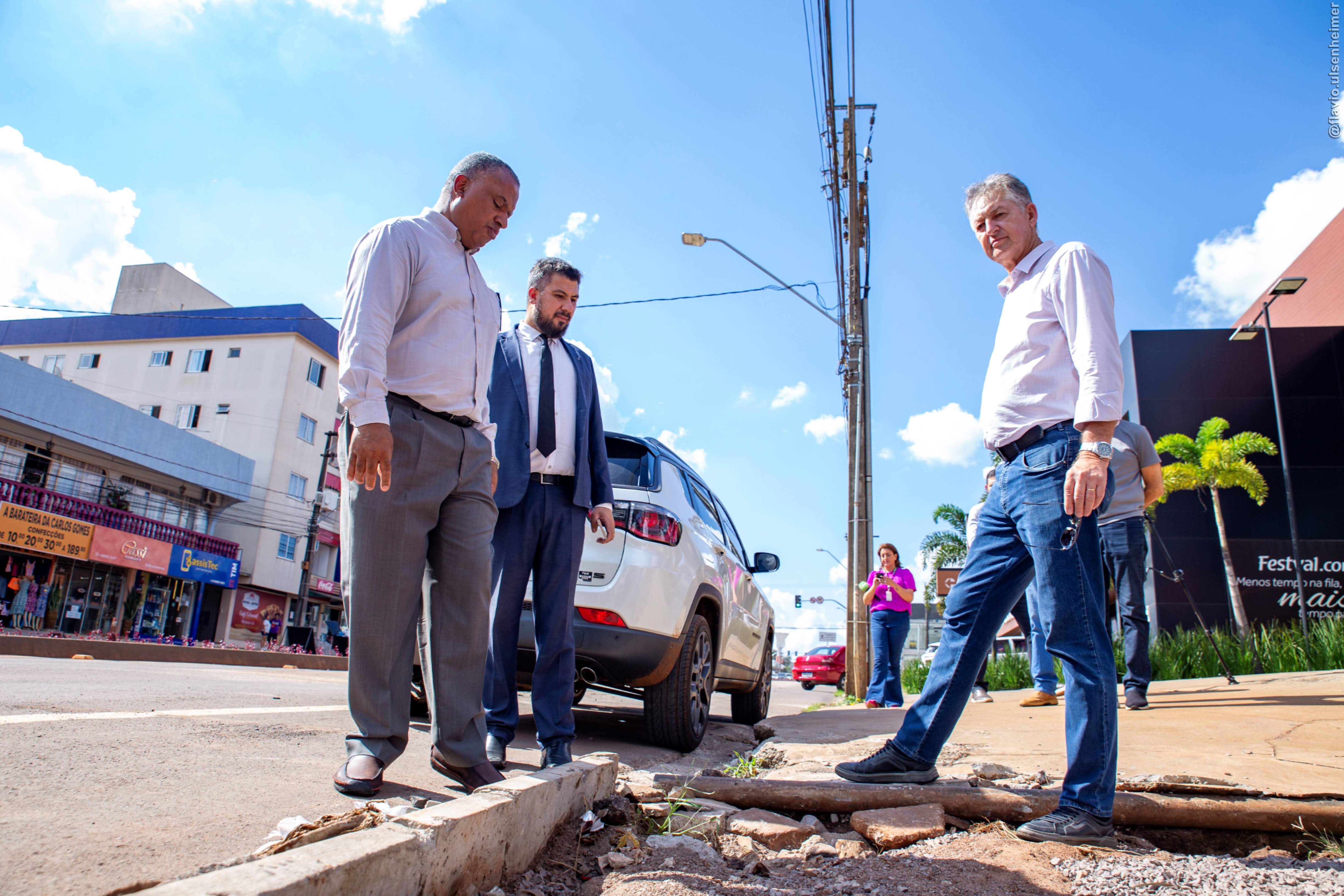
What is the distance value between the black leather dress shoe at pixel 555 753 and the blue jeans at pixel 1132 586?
12.9ft

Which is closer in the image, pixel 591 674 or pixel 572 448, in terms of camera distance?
pixel 572 448

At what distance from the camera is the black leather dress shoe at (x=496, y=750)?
3074mm

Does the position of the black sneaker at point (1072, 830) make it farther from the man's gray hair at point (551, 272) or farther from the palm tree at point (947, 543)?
the palm tree at point (947, 543)

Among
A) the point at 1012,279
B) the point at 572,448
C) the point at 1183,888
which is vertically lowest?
the point at 1183,888

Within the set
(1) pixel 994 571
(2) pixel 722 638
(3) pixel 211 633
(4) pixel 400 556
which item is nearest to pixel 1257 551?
(2) pixel 722 638

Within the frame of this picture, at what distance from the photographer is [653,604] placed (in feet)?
13.1

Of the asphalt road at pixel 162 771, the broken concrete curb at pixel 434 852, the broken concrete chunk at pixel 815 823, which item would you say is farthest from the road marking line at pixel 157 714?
the broken concrete chunk at pixel 815 823

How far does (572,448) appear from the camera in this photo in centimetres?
348

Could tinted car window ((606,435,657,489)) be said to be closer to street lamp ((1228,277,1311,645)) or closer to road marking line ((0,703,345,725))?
road marking line ((0,703,345,725))

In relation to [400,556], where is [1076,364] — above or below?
above

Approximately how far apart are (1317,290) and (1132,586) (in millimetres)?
29169

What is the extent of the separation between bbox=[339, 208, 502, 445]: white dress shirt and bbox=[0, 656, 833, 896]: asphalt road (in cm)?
104

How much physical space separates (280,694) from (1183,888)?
5520mm

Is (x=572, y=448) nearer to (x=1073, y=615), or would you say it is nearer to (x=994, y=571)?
(x=994, y=571)
